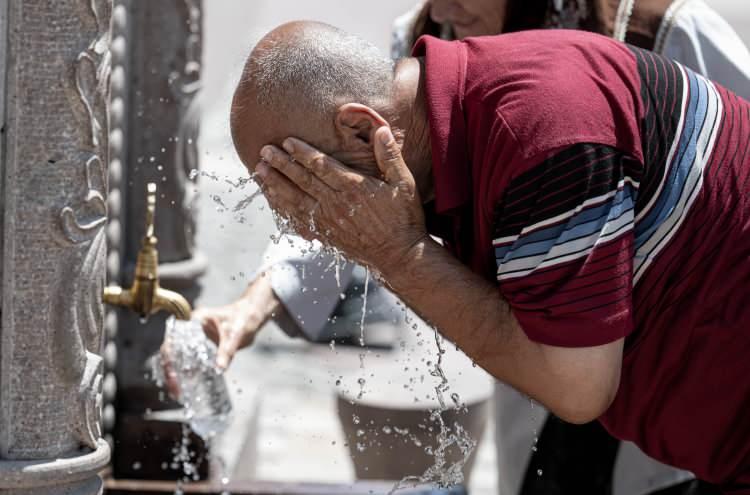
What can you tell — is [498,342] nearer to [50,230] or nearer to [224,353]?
[50,230]

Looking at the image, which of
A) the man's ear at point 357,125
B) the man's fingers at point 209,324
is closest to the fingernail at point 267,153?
the man's ear at point 357,125

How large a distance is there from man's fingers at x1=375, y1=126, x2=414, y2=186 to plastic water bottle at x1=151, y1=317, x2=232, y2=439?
3.07 ft

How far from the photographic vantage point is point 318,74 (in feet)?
6.18

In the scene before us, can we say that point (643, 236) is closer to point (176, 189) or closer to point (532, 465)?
point (532, 465)

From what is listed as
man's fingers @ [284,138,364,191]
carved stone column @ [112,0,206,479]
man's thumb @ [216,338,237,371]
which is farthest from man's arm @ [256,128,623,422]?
carved stone column @ [112,0,206,479]

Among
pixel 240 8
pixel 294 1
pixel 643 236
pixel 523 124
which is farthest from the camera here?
pixel 294 1

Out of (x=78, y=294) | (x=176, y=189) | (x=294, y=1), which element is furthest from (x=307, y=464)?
(x=294, y=1)

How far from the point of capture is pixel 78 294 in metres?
2.00

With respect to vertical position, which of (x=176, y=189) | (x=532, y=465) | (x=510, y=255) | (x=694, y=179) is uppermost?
(x=694, y=179)

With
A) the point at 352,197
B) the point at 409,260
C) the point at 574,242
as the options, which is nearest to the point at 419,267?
the point at 409,260

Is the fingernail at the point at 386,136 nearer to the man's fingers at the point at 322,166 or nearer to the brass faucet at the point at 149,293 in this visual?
the man's fingers at the point at 322,166

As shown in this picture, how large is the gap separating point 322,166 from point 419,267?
22cm

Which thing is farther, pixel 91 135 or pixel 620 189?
pixel 91 135

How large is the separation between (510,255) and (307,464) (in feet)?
12.1
